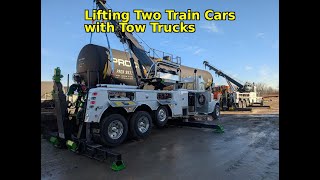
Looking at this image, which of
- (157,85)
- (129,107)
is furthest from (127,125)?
(157,85)

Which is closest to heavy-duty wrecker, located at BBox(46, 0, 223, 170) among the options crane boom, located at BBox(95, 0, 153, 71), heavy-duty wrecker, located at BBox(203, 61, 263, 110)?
crane boom, located at BBox(95, 0, 153, 71)

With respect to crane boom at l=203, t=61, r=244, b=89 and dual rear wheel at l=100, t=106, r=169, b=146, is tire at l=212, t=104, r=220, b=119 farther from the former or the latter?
crane boom at l=203, t=61, r=244, b=89

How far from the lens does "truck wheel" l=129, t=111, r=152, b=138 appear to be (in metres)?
7.48

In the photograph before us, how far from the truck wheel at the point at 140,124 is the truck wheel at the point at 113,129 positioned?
40 cm

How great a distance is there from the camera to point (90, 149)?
5734 millimetres

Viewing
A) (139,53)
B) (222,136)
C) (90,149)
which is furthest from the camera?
(139,53)

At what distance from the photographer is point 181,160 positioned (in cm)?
550

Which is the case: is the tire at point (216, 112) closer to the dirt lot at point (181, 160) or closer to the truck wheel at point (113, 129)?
the dirt lot at point (181, 160)

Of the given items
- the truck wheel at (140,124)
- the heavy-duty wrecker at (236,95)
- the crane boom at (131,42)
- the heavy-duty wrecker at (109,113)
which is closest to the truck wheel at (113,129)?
the heavy-duty wrecker at (109,113)

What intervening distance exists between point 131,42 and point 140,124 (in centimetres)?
473

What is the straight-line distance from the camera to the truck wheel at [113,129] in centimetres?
656
